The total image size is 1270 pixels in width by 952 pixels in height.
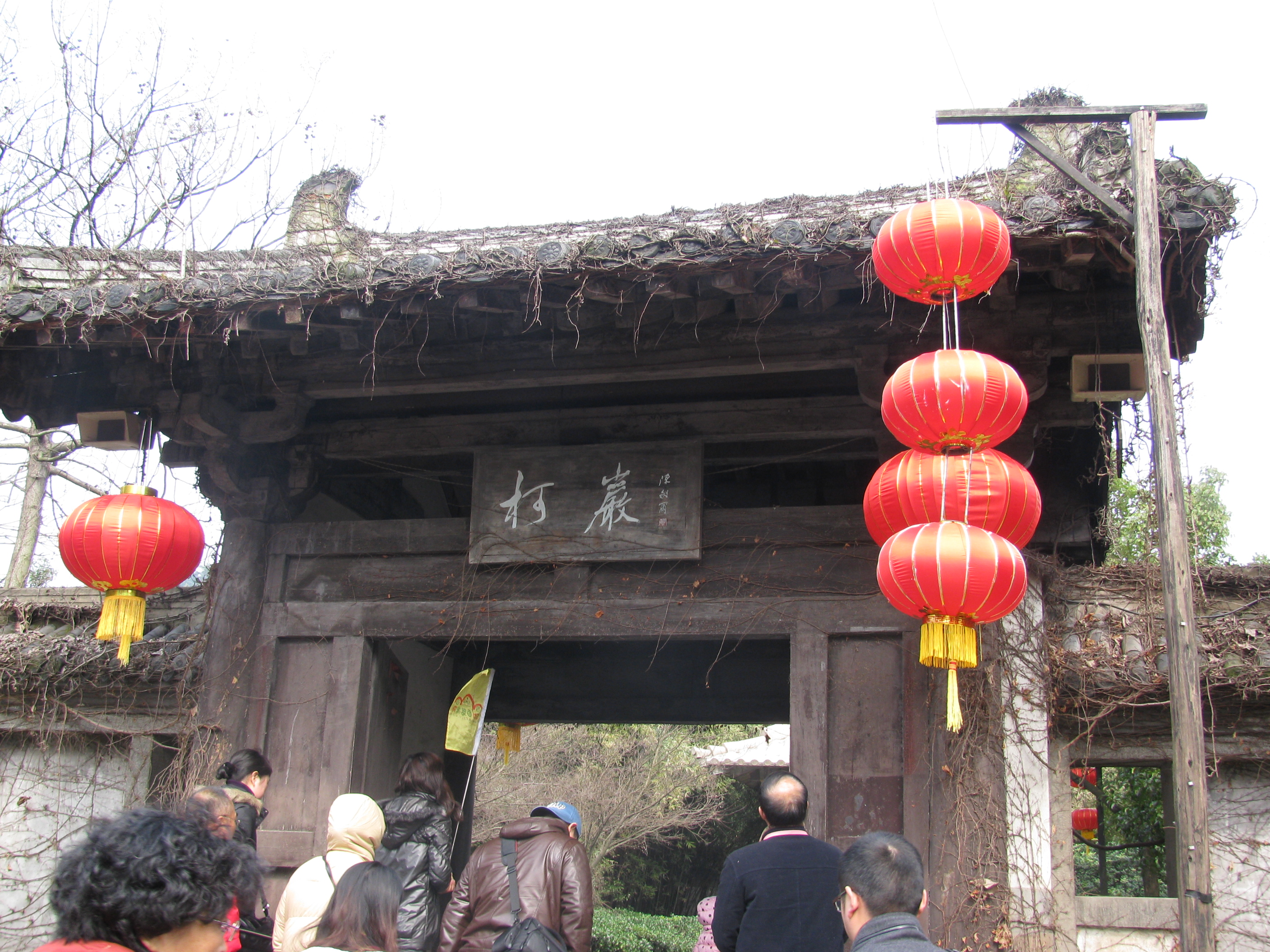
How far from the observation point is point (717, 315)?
16.5 ft

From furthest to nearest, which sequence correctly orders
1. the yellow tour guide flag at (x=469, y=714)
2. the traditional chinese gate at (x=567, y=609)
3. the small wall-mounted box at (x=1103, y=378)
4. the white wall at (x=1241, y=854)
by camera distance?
the yellow tour guide flag at (x=469, y=714), the traditional chinese gate at (x=567, y=609), the small wall-mounted box at (x=1103, y=378), the white wall at (x=1241, y=854)

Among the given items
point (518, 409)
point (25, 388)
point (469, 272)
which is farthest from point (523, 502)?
point (25, 388)

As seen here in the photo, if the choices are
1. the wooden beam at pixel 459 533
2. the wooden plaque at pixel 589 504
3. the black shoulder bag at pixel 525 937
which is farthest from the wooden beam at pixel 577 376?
the black shoulder bag at pixel 525 937

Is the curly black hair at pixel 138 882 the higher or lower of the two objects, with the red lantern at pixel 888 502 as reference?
lower

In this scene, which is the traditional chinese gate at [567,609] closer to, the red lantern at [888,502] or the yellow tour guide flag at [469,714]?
the yellow tour guide flag at [469,714]

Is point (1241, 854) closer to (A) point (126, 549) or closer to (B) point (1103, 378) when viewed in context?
(B) point (1103, 378)

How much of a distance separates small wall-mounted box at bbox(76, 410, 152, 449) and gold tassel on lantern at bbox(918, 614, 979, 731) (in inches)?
170

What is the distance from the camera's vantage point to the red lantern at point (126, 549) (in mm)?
5043

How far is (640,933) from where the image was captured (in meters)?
13.8

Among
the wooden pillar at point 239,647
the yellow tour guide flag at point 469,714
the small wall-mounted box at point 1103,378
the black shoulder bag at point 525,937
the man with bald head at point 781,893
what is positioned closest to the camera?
the man with bald head at point 781,893

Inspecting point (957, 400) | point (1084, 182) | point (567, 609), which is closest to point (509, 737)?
point (567, 609)

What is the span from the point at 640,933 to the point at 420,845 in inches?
412

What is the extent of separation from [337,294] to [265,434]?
4.73 feet

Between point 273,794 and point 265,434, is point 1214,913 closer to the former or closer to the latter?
point 273,794
